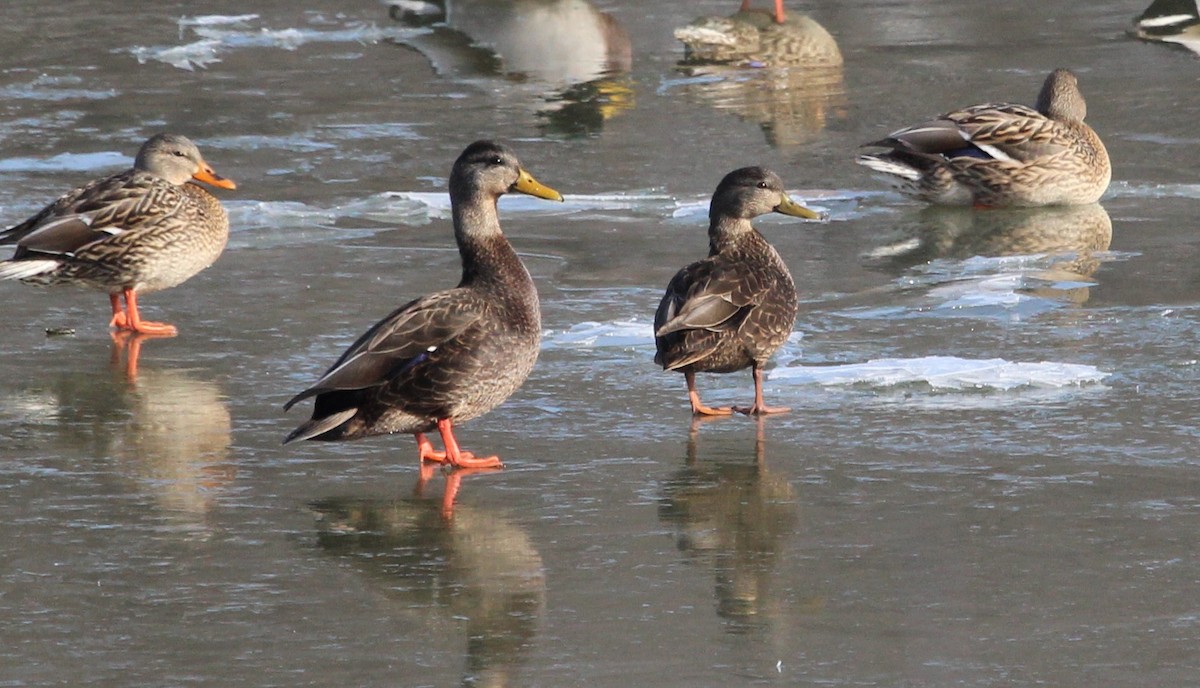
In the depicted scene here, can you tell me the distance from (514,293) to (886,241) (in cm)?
374

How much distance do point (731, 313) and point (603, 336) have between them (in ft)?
3.25

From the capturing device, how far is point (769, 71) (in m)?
15.1

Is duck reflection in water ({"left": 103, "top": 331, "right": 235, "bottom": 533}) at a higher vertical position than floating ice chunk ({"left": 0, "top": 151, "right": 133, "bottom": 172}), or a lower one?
higher

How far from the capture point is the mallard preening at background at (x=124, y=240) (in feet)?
28.2

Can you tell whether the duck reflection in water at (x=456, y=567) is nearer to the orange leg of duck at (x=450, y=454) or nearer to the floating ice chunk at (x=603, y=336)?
the orange leg of duck at (x=450, y=454)

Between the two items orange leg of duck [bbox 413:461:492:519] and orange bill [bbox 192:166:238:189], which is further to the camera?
orange bill [bbox 192:166:238:189]

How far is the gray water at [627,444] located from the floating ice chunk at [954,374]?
0.02 m

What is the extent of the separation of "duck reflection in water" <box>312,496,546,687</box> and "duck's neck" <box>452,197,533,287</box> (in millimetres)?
1068

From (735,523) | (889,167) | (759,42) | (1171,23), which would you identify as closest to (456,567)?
(735,523)

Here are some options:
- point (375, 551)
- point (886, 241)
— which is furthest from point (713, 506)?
point (886, 241)

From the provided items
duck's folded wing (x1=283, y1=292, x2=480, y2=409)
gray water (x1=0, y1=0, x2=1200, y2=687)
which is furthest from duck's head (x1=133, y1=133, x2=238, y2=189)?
duck's folded wing (x1=283, y1=292, x2=480, y2=409)

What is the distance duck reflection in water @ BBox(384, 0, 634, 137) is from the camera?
541 inches

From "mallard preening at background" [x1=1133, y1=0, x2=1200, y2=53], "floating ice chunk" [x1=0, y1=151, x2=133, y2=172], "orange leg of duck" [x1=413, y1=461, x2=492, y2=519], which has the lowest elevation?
"floating ice chunk" [x1=0, y1=151, x2=133, y2=172]

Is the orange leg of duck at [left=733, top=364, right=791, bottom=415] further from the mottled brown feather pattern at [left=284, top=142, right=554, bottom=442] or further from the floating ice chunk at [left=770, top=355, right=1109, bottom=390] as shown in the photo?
the mottled brown feather pattern at [left=284, top=142, right=554, bottom=442]
